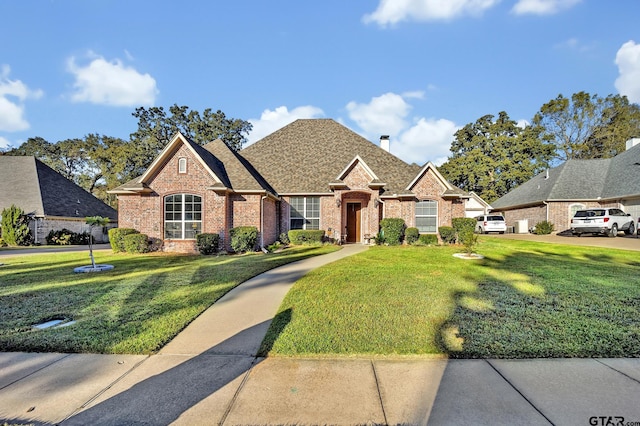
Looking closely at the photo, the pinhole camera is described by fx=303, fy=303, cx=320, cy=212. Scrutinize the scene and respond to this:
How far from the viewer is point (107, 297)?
657 centimetres

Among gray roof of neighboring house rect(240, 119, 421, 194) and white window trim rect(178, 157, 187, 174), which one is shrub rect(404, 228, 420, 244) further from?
white window trim rect(178, 157, 187, 174)

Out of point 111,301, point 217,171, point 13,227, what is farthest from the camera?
point 13,227

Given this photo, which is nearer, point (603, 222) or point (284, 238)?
point (284, 238)

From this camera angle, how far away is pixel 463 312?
17.7 ft

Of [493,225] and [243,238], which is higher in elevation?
[493,225]

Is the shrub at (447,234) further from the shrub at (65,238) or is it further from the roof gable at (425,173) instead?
the shrub at (65,238)

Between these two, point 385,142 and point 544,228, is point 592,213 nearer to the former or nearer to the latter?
point 544,228

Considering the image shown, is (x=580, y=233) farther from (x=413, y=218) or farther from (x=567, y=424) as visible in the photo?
(x=567, y=424)

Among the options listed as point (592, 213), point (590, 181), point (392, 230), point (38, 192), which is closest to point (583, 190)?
point (590, 181)

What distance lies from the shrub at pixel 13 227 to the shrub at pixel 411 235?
2559cm

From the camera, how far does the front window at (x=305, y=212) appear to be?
1770 cm

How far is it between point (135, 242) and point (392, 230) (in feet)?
41.5

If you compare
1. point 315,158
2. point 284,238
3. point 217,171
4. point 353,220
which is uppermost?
point 315,158

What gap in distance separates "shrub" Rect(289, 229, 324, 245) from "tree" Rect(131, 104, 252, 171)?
2751 cm
